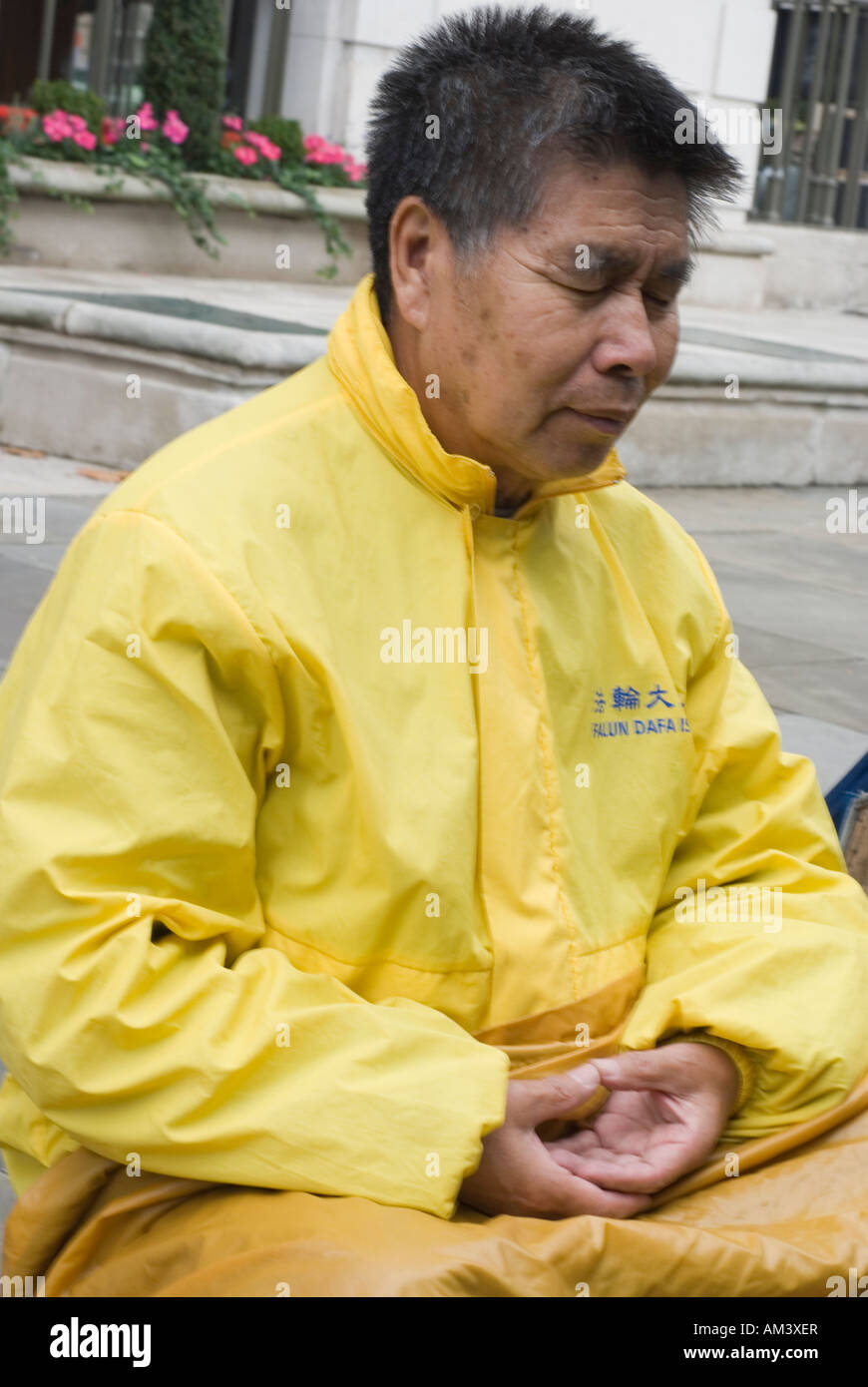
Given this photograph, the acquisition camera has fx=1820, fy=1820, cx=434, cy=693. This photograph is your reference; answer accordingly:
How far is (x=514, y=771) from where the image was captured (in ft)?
6.99

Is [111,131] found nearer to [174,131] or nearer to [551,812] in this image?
[174,131]

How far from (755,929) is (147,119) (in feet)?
34.4

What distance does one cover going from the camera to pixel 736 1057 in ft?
7.20

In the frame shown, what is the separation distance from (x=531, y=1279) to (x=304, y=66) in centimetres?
1289

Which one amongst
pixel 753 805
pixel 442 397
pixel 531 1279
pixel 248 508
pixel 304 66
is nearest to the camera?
pixel 531 1279

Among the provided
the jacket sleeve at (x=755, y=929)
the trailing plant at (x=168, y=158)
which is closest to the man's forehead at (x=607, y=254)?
the jacket sleeve at (x=755, y=929)

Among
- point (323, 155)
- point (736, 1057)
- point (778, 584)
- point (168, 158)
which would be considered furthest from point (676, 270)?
point (323, 155)

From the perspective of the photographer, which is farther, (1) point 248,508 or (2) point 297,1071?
(1) point 248,508

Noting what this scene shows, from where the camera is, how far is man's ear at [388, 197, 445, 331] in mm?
2105

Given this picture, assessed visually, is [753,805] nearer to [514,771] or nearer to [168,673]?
[514,771]

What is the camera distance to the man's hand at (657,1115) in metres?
2.09

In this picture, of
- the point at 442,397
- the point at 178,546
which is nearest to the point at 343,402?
the point at 442,397

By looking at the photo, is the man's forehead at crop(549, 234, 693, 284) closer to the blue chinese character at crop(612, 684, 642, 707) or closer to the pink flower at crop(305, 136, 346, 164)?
the blue chinese character at crop(612, 684, 642, 707)

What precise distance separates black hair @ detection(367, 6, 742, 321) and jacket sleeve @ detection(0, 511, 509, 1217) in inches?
20.9
